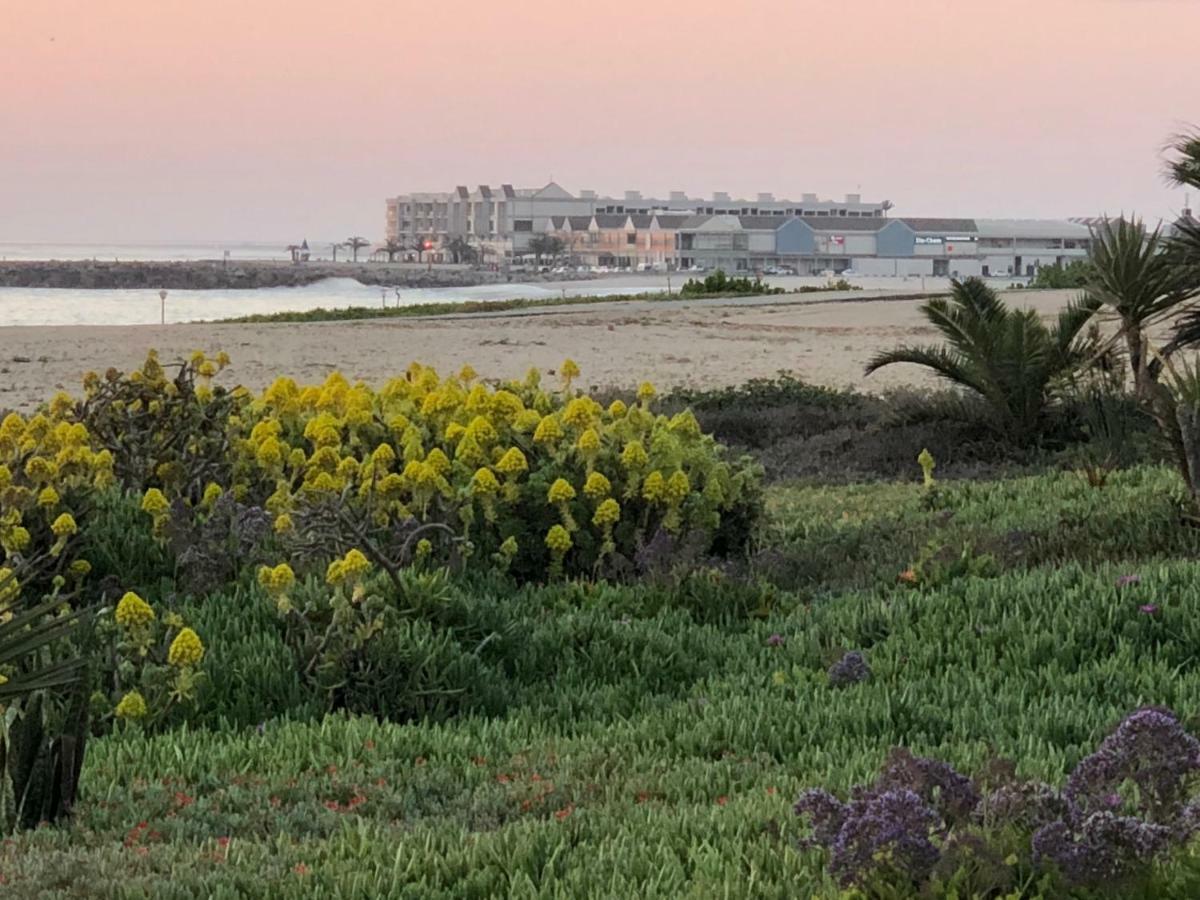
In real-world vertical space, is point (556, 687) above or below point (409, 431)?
below

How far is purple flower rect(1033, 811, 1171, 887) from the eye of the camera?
262 cm

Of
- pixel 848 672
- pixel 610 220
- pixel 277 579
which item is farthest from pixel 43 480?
pixel 610 220

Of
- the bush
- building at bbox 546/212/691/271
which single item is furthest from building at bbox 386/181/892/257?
the bush

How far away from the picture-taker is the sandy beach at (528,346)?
67.4ft

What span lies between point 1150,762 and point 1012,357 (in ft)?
28.7

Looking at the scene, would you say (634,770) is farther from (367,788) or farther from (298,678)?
(298,678)

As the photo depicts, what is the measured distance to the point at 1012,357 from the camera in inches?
447

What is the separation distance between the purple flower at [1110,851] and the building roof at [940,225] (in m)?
151

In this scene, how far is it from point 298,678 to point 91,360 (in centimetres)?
1904

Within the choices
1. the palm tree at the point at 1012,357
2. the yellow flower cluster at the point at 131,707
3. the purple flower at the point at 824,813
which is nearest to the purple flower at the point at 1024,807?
the purple flower at the point at 824,813

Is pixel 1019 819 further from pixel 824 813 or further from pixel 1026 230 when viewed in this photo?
pixel 1026 230

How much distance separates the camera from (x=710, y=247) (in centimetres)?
14712

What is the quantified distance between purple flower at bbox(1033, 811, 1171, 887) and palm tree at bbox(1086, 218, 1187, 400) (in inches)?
320

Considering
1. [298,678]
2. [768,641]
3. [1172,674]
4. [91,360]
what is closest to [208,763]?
[298,678]
